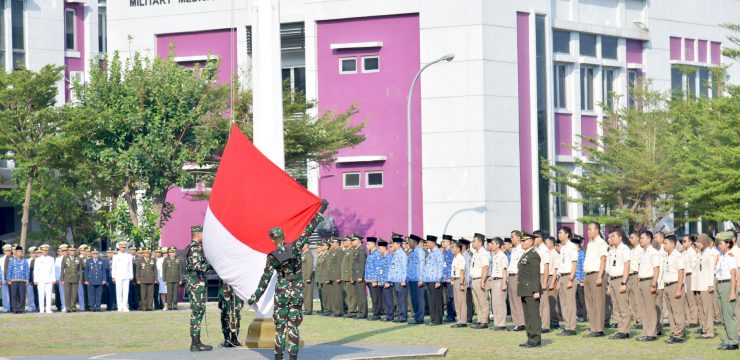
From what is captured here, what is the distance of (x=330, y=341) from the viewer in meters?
23.9

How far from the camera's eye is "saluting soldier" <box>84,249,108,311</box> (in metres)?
36.0

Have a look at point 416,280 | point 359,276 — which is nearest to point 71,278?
point 359,276

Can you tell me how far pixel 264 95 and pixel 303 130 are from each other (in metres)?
20.3

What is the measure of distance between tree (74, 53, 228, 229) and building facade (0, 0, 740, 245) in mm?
4409

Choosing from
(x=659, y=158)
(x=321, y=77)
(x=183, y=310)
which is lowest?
(x=183, y=310)

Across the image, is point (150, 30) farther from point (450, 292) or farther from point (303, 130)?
point (450, 292)

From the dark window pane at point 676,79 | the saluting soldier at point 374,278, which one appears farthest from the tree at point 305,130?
the dark window pane at point 676,79

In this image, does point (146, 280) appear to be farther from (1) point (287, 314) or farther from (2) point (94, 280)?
(1) point (287, 314)

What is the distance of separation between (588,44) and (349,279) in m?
Answer: 22.4

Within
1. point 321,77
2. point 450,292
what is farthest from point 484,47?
point 450,292

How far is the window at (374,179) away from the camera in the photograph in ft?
158

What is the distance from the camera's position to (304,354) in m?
20.3

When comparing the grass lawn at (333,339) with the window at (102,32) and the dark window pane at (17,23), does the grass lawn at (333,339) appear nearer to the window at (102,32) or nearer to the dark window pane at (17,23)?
the dark window pane at (17,23)

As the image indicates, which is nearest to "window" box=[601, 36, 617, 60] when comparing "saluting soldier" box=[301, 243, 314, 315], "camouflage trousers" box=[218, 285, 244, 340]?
"saluting soldier" box=[301, 243, 314, 315]
